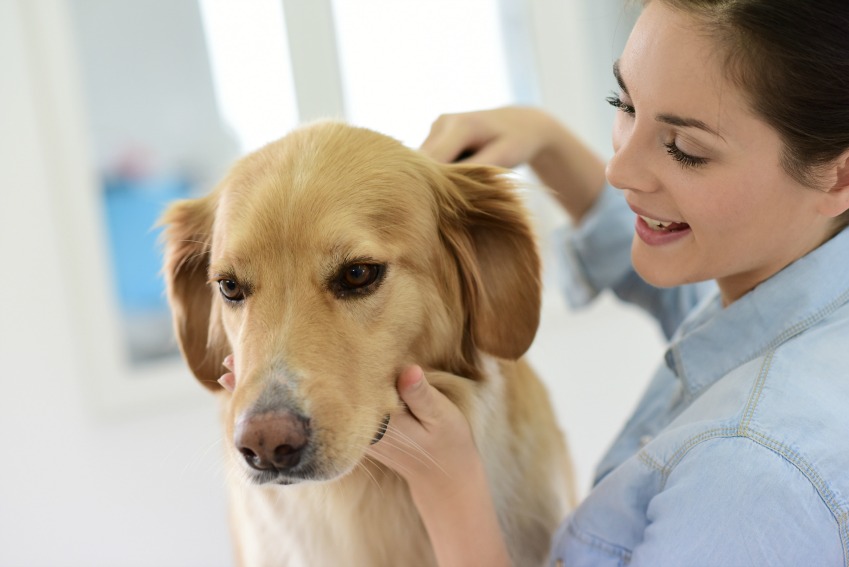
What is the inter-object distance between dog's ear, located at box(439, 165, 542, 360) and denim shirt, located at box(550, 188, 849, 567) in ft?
0.88

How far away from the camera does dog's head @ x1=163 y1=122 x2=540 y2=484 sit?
1.08 metres

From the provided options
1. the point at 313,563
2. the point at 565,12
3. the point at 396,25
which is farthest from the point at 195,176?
the point at 313,563

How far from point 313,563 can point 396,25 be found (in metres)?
2.60

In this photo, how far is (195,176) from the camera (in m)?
3.18

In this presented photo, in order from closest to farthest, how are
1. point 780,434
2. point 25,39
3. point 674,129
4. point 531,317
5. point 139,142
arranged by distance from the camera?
point 780,434 → point 674,129 → point 531,317 → point 25,39 → point 139,142

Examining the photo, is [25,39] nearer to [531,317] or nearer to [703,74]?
[531,317]

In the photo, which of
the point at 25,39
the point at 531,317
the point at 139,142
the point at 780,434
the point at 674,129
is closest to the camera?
the point at 780,434

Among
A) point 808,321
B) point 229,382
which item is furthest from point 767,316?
point 229,382

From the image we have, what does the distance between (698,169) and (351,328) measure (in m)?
0.55

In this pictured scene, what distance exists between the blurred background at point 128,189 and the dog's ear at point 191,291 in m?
1.34

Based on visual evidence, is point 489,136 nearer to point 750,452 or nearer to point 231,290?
point 231,290

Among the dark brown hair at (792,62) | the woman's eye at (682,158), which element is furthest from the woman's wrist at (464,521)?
the dark brown hair at (792,62)

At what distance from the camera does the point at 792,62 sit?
1.00m

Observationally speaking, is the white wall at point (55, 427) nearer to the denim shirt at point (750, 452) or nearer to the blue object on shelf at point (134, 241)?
the blue object on shelf at point (134, 241)
